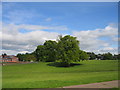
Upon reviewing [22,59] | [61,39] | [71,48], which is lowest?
[22,59]

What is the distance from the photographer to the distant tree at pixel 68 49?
44562 millimetres

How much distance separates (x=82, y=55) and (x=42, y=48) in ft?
153

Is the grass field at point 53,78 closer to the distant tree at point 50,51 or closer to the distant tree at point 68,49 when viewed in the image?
the distant tree at point 68,49

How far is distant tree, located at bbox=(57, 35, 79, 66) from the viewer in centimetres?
4456

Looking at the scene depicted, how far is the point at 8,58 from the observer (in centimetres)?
11562

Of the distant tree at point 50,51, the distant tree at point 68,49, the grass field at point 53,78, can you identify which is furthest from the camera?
the distant tree at point 50,51

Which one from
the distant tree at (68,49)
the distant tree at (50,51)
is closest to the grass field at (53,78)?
the distant tree at (68,49)

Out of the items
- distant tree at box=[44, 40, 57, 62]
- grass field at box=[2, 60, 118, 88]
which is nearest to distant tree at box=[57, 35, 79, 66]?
grass field at box=[2, 60, 118, 88]

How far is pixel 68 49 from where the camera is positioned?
46.8 m

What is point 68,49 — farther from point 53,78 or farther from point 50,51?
point 53,78

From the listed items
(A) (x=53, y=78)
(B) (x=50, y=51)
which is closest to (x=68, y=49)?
(B) (x=50, y=51)

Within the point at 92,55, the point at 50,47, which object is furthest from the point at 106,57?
the point at 50,47

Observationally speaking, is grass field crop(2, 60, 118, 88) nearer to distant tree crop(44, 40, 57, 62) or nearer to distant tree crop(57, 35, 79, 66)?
distant tree crop(57, 35, 79, 66)

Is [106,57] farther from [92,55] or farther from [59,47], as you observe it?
[59,47]
